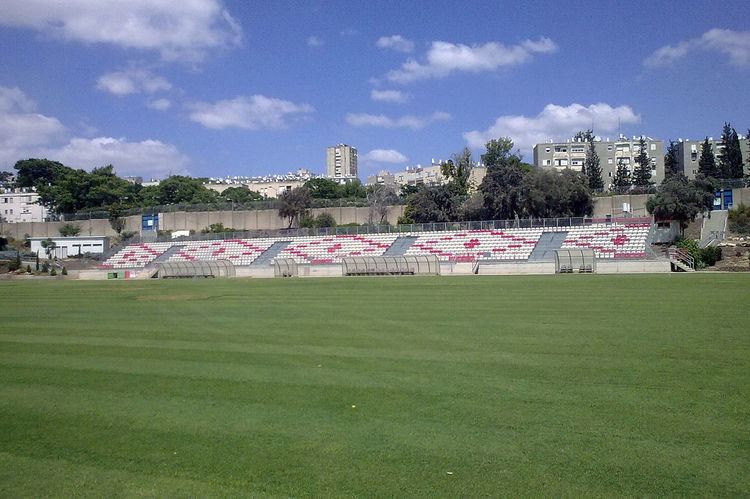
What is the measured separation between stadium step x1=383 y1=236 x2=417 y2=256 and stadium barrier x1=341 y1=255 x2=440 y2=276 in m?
8.55

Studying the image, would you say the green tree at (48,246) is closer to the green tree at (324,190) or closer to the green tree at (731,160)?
the green tree at (324,190)

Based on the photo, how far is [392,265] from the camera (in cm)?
5081

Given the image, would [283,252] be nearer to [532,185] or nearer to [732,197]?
[532,185]

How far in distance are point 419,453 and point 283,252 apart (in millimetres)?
58886

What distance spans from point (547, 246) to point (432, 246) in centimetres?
1120

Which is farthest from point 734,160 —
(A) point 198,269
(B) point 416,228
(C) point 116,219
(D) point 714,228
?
(C) point 116,219

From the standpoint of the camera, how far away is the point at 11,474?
718 centimetres

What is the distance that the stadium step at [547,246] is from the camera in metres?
51.9

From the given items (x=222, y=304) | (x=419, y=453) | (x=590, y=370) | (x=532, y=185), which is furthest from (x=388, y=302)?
(x=532, y=185)

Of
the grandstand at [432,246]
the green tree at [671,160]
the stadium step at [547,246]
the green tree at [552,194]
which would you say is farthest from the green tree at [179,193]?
the green tree at [671,160]

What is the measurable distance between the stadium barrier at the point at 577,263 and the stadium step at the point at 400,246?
58.0 ft

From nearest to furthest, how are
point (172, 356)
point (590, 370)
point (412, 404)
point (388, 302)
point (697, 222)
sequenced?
point (412, 404), point (590, 370), point (172, 356), point (388, 302), point (697, 222)

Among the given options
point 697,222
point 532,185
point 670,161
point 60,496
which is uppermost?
point 670,161

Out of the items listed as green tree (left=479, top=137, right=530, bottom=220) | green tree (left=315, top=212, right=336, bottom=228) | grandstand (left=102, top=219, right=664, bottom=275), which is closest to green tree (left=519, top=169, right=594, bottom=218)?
green tree (left=479, top=137, right=530, bottom=220)
